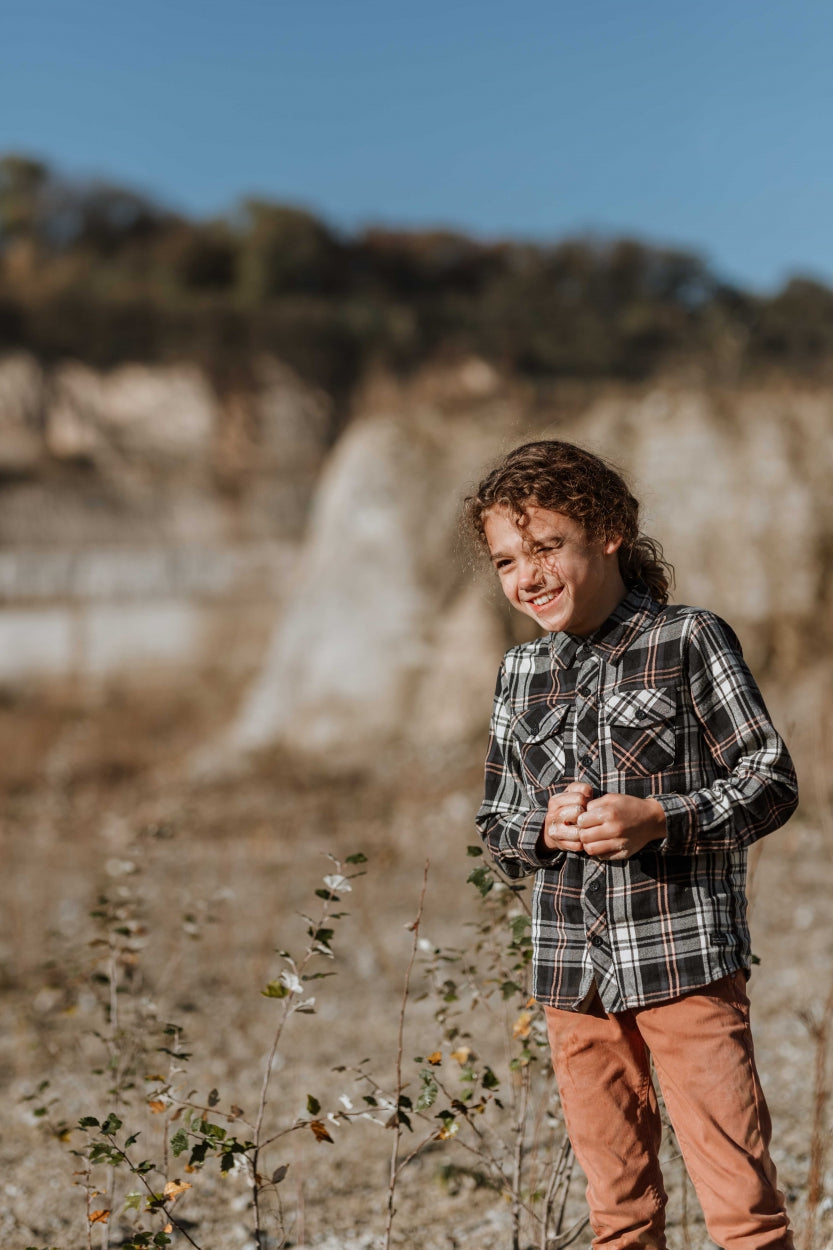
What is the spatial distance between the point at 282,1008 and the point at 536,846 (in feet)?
10.6

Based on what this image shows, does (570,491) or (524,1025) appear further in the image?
(524,1025)

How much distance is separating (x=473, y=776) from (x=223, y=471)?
1221 cm

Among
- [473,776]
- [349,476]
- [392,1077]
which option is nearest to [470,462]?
[349,476]

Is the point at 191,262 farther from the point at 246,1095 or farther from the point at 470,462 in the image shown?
the point at 246,1095

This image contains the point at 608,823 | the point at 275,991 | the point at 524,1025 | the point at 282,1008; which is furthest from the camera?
the point at 282,1008

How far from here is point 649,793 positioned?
5.44ft

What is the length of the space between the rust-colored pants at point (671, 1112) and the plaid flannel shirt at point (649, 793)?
2.9 inches

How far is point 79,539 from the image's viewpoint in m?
18.9

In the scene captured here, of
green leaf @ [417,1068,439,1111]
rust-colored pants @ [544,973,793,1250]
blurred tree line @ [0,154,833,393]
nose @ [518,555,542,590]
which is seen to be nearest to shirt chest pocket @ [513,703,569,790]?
nose @ [518,555,542,590]

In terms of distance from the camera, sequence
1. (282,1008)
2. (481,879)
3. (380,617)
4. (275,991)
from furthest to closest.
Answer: (380,617)
(282,1008)
(481,879)
(275,991)

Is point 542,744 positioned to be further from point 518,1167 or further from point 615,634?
point 518,1167

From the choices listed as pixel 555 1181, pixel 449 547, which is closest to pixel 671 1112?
pixel 555 1181

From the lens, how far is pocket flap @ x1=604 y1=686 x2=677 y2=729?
166 cm

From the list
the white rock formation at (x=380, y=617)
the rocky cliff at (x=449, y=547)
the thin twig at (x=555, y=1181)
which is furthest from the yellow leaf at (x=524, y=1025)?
the white rock formation at (x=380, y=617)
